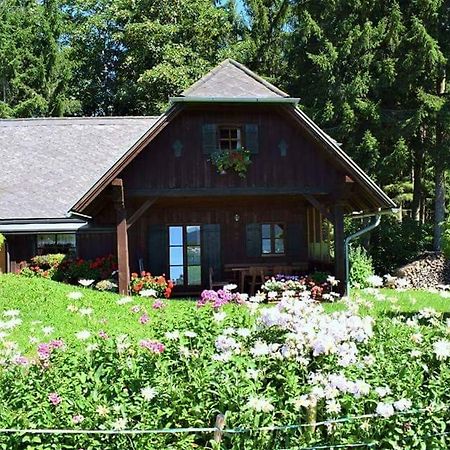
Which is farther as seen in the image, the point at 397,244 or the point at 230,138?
the point at 397,244

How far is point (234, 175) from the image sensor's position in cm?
1584

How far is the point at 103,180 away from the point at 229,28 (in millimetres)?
20076

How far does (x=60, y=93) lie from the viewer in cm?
3422

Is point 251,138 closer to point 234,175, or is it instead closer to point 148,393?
point 234,175

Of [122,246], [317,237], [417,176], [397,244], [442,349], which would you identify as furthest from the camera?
[417,176]

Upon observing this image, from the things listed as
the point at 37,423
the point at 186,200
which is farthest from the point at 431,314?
the point at 186,200

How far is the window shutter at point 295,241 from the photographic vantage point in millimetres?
18438

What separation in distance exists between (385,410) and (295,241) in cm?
1427

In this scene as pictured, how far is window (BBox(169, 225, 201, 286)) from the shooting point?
1809 centimetres

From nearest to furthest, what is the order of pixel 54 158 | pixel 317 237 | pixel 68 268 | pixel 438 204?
pixel 68 268 < pixel 317 237 < pixel 54 158 < pixel 438 204

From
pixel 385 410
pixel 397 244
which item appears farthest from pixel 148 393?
pixel 397 244

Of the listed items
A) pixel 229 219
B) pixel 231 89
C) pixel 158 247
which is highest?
pixel 231 89

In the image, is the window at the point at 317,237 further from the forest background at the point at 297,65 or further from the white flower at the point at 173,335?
the white flower at the point at 173,335

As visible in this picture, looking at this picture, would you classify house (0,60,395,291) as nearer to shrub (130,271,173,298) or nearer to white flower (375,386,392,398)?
shrub (130,271,173,298)
